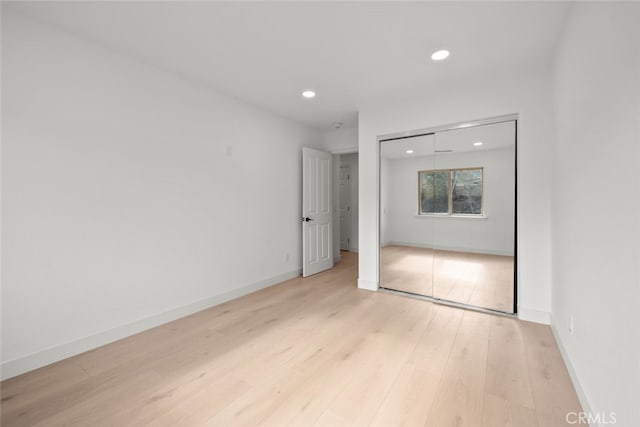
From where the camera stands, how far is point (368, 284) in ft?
12.5

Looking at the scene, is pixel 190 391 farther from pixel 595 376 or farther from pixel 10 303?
pixel 595 376

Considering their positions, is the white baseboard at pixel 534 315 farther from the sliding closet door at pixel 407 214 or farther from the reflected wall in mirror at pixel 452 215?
the sliding closet door at pixel 407 214

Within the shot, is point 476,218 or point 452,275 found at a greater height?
point 476,218

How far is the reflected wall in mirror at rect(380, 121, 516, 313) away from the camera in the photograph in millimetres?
2977

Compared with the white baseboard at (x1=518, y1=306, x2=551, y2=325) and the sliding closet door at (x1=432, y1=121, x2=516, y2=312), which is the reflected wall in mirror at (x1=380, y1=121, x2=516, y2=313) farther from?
the white baseboard at (x1=518, y1=306, x2=551, y2=325)

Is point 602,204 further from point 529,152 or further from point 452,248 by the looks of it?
point 452,248

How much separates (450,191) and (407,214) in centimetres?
62

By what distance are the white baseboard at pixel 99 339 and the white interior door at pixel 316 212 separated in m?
1.41

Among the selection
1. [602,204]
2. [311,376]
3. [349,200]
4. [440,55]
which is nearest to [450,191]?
[440,55]

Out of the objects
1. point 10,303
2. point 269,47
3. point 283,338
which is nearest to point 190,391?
point 283,338

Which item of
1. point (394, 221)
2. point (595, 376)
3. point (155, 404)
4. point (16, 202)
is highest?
point (16, 202)

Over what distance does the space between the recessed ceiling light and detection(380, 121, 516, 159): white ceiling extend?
943mm

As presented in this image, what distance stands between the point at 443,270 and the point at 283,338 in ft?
7.25

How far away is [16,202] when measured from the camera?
1909 mm
